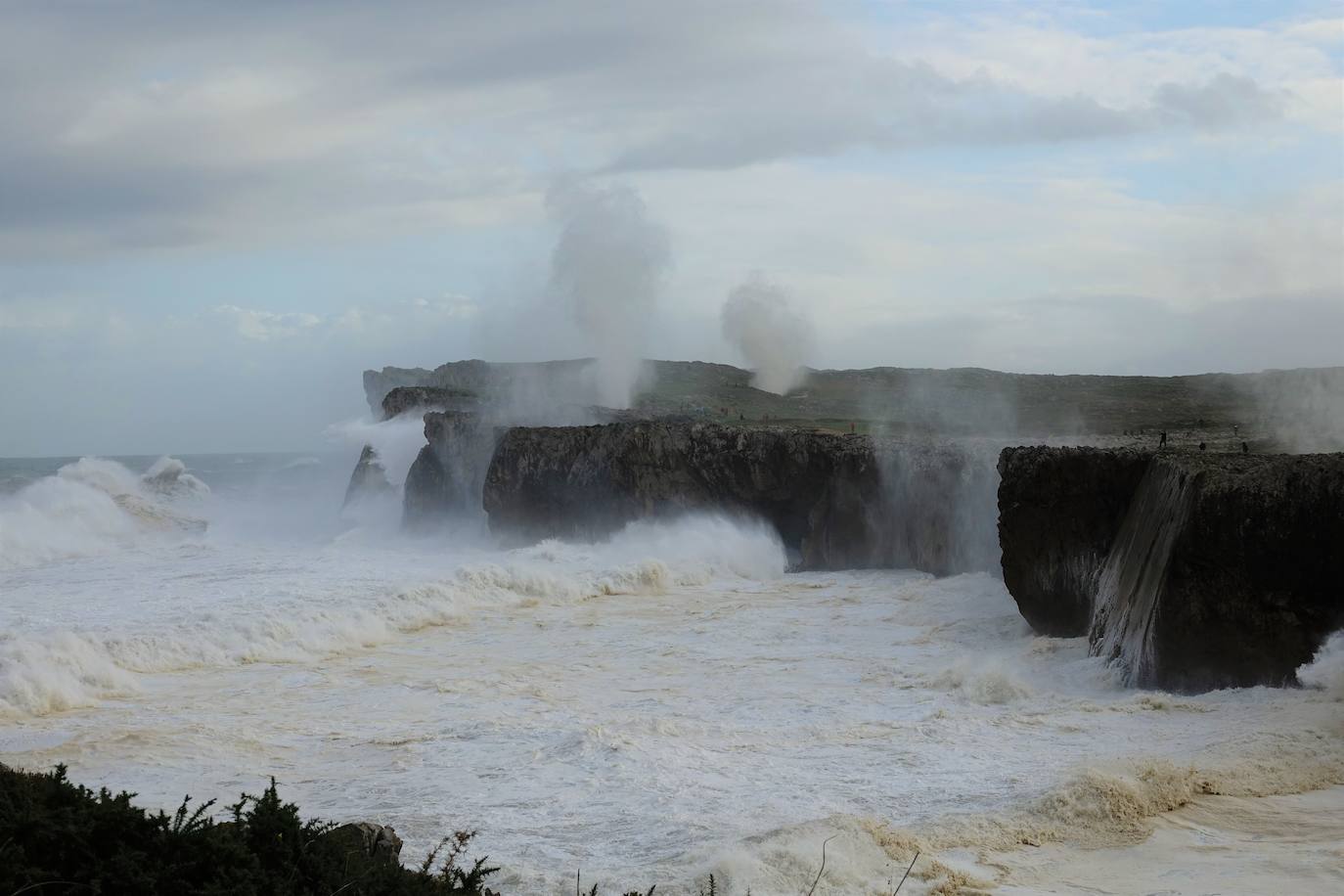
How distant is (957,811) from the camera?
9.41 meters

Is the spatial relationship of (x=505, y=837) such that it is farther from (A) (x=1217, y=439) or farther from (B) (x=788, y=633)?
(A) (x=1217, y=439)

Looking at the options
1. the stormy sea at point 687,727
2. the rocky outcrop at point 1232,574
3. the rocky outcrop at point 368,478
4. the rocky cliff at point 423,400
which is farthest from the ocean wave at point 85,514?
the rocky outcrop at point 1232,574

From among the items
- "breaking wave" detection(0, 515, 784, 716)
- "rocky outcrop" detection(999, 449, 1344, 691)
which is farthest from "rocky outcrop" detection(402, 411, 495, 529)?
"rocky outcrop" detection(999, 449, 1344, 691)

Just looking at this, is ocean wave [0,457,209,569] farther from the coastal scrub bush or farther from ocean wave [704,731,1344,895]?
the coastal scrub bush

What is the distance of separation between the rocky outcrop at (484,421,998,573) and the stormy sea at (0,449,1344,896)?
1.63 m

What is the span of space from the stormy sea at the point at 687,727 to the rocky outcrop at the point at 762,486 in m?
1.63

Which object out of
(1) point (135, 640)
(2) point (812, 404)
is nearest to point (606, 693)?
(1) point (135, 640)

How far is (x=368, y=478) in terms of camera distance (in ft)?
133

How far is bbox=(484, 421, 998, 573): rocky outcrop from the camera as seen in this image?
960 inches

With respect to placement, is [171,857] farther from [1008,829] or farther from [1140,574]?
[1140,574]

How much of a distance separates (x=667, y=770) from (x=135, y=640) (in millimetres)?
9983

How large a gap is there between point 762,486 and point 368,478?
16.2m

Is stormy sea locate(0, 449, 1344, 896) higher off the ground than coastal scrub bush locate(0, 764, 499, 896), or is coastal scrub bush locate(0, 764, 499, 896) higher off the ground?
coastal scrub bush locate(0, 764, 499, 896)

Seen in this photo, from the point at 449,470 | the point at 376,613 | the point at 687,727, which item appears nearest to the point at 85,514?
the point at 449,470
